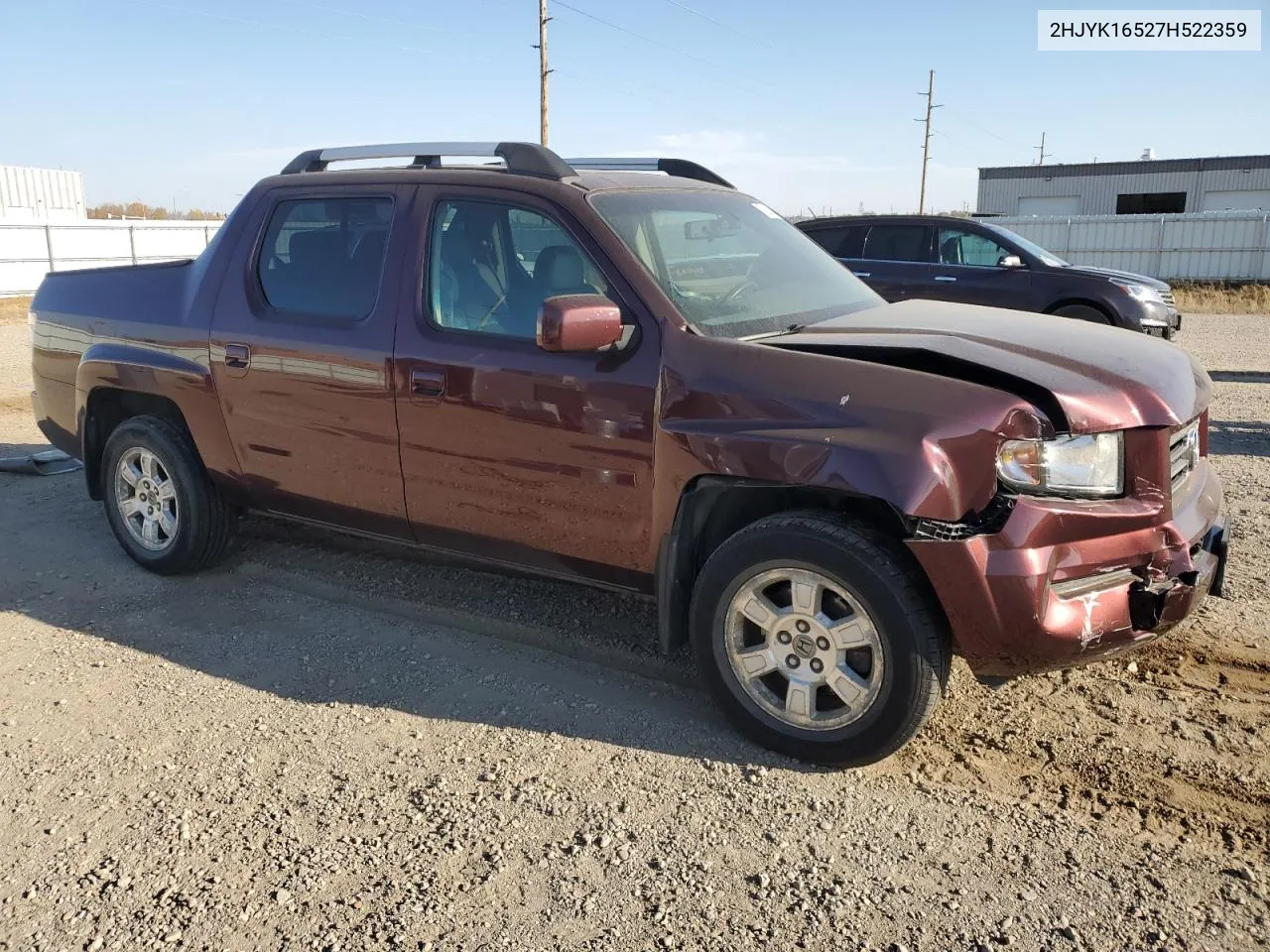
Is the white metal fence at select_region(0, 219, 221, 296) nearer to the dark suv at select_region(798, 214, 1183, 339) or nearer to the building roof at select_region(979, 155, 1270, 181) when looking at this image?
the dark suv at select_region(798, 214, 1183, 339)

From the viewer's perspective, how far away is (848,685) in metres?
3.32

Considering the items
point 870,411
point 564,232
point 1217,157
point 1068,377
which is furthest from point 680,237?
point 1217,157

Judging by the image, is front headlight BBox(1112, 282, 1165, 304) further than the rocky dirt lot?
Yes

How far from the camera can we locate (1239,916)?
2650mm

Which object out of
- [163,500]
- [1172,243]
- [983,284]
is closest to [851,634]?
[163,500]

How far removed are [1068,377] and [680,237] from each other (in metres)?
1.56

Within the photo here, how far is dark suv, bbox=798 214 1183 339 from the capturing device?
1145 cm

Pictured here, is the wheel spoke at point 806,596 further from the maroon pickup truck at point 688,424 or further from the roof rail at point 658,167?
the roof rail at point 658,167

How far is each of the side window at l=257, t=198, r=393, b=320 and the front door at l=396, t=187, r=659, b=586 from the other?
28 centimetres

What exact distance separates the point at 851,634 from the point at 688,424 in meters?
0.86

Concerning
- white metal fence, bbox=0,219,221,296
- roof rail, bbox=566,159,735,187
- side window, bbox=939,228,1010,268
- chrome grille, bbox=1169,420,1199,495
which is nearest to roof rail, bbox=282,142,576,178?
roof rail, bbox=566,159,735,187

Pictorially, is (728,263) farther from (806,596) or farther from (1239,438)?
(1239,438)

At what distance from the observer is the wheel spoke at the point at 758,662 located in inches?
136

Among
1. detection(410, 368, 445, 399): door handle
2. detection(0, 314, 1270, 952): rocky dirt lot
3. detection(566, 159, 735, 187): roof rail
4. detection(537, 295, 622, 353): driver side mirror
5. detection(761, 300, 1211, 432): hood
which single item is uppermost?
detection(566, 159, 735, 187): roof rail
